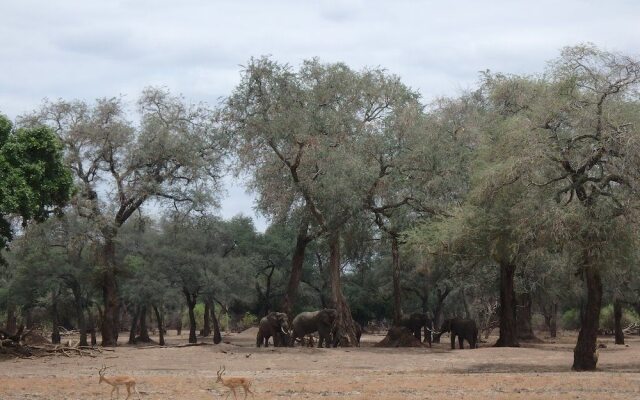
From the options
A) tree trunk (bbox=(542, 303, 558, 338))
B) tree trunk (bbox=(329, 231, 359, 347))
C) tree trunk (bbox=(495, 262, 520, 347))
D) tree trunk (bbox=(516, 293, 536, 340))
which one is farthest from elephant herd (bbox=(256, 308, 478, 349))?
tree trunk (bbox=(542, 303, 558, 338))

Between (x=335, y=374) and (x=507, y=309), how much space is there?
1872 centimetres

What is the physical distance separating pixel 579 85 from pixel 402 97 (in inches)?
759

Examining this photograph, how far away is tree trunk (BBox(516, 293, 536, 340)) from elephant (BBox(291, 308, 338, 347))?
14.1m

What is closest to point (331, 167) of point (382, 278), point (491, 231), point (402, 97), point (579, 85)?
point (402, 97)

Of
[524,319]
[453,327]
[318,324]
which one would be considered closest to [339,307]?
[318,324]

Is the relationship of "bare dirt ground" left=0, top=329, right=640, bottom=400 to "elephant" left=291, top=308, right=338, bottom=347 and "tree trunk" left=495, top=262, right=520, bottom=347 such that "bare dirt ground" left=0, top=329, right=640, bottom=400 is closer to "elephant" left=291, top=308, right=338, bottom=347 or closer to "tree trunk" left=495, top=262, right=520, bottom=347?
"tree trunk" left=495, top=262, right=520, bottom=347

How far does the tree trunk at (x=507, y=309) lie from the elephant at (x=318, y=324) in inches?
332

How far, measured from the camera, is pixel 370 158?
4166 centimetres

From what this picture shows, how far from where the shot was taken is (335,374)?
25469 mm

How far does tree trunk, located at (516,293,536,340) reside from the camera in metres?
52.5

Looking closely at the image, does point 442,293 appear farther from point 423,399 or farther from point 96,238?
point 423,399

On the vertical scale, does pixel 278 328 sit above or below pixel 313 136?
below

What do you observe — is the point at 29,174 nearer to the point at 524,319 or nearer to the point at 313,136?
the point at 313,136

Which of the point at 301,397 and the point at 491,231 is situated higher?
the point at 491,231
